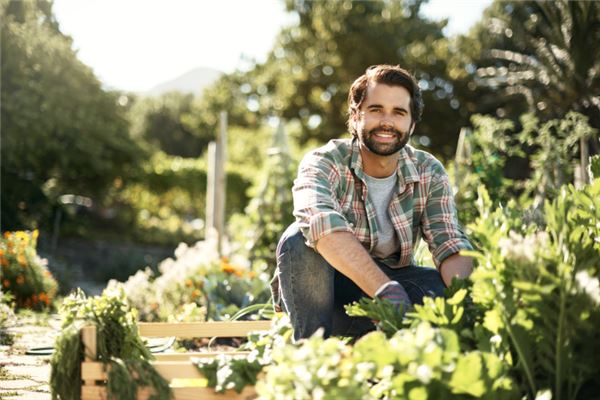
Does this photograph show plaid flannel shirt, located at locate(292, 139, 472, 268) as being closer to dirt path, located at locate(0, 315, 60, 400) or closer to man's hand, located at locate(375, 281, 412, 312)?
man's hand, located at locate(375, 281, 412, 312)

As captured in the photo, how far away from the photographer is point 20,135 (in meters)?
10.7

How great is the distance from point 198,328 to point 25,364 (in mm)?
993

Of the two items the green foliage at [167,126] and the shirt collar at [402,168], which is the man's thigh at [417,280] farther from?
the green foliage at [167,126]

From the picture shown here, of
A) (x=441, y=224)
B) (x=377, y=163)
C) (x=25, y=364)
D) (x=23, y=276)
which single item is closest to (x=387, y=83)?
(x=377, y=163)

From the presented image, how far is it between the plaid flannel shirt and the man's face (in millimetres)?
80

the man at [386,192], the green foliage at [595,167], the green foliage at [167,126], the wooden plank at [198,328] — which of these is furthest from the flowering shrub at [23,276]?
the green foliage at [167,126]

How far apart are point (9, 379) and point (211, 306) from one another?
1.43 metres

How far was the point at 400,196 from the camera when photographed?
2.49 metres

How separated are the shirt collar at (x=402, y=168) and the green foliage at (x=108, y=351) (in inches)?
35.4

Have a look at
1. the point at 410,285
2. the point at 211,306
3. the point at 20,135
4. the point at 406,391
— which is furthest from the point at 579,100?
the point at 20,135

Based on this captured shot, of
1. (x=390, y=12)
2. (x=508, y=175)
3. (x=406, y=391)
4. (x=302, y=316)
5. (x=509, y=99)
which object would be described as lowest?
(x=406, y=391)

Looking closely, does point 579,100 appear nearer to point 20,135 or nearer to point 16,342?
point 16,342

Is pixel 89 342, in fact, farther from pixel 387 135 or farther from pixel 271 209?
pixel 271 209

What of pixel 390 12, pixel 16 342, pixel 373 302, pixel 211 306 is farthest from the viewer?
pixel 390 12
